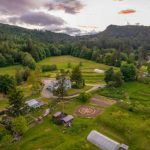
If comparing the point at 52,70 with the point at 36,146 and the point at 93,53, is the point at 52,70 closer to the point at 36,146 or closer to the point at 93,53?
the point at 93,53

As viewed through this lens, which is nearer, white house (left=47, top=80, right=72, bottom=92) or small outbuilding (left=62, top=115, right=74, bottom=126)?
small outbuilding (left=62, top=115, right=74, bottom=126)

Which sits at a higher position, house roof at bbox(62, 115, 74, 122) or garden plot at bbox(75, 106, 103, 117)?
house roof at bbox(62, 115, 74, 122)

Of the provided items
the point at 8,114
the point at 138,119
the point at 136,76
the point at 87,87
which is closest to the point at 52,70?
the point at 87,87

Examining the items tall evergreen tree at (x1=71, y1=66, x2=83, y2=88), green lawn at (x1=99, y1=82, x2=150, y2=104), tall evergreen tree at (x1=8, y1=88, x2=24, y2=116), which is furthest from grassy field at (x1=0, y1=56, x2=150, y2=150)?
tall evergreen tree at (x1=71, y1=66, x2=83, y2=88)

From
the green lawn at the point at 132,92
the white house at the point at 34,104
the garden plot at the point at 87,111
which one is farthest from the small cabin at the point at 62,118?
the green lawn at the point at 132,92

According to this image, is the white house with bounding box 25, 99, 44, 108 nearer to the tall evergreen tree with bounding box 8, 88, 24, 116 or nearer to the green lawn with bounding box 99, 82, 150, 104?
the tall evergreen tree with bounding box 8, 88, 24, 116

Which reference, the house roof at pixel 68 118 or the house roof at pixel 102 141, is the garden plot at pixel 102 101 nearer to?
the house roof at pixel 68 118
